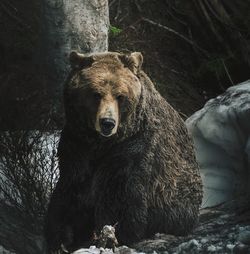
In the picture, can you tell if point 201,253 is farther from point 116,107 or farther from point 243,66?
point 243,66

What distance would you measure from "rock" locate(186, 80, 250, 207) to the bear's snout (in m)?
2.13

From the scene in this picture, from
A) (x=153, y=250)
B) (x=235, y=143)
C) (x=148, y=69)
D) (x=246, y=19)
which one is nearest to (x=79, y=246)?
(x=153, y=250)

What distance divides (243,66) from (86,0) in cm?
293

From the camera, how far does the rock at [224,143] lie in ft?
25.7

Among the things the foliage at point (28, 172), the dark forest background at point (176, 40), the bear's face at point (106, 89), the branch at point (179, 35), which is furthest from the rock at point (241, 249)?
the branch at point (179, 35)

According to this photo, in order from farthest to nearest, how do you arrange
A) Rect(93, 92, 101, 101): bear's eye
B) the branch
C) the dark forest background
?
1. the branch
2. the dark forest background
3. Rect(93, 92, 101, 101): bear's eye

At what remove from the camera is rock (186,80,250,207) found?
308 inches

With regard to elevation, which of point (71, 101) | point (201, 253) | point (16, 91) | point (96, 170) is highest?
point (16, 91)

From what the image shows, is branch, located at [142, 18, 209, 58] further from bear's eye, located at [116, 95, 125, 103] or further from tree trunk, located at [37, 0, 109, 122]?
bear's eye, located at [116, 95, 125, 103]

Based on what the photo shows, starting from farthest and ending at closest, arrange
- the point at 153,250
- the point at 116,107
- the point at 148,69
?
the point at 148,69 < the point at 153,250 < the point at 116,107

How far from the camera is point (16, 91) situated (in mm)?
8633

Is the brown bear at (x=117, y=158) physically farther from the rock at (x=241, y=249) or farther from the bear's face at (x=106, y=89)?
the rock at (x=241, y=249)

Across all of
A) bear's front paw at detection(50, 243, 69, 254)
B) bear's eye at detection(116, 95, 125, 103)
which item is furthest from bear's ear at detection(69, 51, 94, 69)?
bear's front paw at detection(50, 243, 69, 254)

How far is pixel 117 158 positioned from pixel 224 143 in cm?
198
